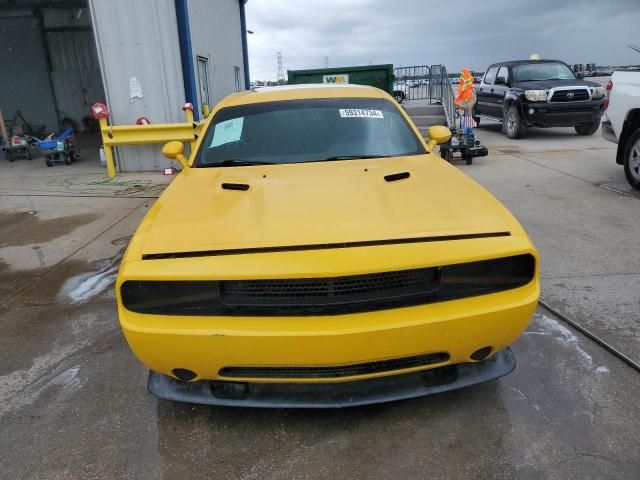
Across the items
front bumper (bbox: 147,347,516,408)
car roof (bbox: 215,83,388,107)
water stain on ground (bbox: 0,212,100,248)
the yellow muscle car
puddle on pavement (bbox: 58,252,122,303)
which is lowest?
water stain on ground (bbox: 0,212,100,248)

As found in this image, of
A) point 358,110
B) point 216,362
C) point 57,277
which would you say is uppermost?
point 358,110

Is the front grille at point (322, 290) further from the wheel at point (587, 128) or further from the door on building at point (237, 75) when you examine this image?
the door on building at point (237, 75)

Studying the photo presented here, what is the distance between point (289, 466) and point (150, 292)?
0.97 meters

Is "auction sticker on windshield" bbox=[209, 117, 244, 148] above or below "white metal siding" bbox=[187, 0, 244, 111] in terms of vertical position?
below

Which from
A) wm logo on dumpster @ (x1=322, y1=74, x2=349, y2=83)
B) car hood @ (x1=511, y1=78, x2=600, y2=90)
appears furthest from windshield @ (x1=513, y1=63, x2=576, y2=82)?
wm logo on dumpster @ (x1=322, y1=74, x2=349, y2=83)

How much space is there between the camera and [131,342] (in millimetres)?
2082

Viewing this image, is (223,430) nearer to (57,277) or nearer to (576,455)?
(576,455)

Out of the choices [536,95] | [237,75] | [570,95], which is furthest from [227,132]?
[237,75]

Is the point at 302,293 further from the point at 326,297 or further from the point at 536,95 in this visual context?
the point at 536,95

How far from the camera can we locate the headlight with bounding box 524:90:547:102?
11055 mm

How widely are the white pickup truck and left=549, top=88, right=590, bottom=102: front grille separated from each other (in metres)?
4.73

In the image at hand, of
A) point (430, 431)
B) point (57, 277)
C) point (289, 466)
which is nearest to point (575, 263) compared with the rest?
point (430, 431)

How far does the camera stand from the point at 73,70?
17.0 meters

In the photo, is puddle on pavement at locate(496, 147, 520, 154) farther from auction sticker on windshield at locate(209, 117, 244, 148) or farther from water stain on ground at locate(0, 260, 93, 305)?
water stain on ground at locate(0, 260, 93, 305)
